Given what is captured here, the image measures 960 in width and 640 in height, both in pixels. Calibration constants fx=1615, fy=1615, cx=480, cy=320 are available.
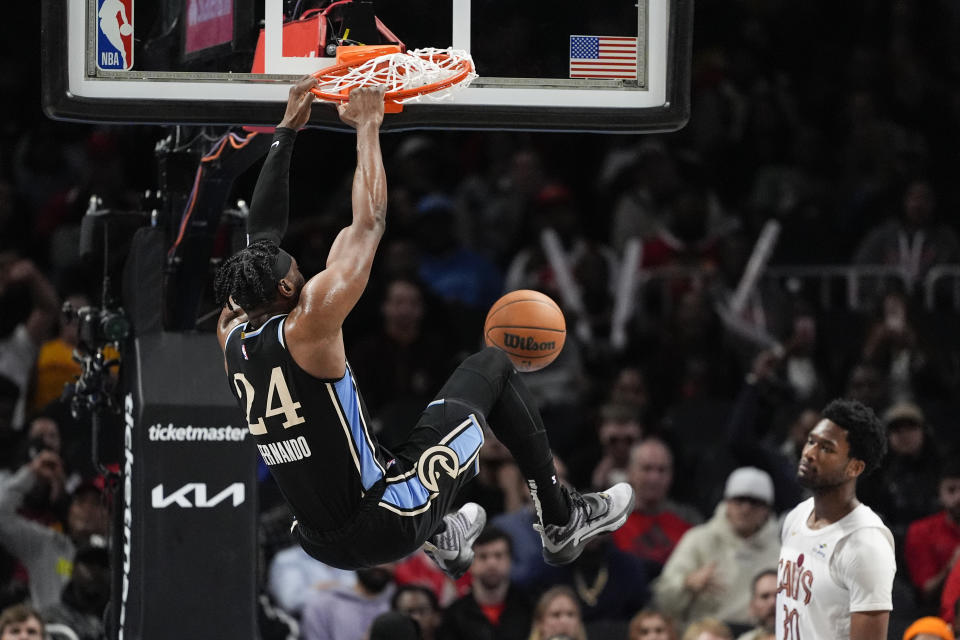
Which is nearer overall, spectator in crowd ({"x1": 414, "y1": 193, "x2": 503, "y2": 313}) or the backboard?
the backboard

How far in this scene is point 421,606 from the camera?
887cm

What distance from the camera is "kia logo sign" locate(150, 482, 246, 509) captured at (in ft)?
22.4

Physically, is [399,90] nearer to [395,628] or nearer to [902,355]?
[395,628]

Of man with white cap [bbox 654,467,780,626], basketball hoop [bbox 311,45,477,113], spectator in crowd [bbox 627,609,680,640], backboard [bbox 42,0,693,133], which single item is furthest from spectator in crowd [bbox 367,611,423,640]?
basketball hoop [bbox 311,45,477,113]

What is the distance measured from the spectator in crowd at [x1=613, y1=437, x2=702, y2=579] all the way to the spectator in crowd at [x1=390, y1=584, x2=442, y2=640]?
62.9 inches

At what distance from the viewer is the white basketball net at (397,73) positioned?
6.17 metres

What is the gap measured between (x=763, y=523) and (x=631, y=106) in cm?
377

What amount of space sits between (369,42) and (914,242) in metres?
7.28

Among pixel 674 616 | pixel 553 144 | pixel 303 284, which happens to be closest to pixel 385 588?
→ pixel 674 616

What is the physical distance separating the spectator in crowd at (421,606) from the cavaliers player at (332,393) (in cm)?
270

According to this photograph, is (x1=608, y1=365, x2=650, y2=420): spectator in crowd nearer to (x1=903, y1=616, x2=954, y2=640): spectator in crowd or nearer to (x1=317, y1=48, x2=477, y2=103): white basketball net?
(x1=903, y1=616, x2=954, y2=640): spectator in crowd

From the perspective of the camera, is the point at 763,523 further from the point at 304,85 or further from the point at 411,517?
the point at 304,85

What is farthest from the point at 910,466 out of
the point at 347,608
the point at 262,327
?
the point at 262,327

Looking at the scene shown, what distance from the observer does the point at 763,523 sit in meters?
9.59
